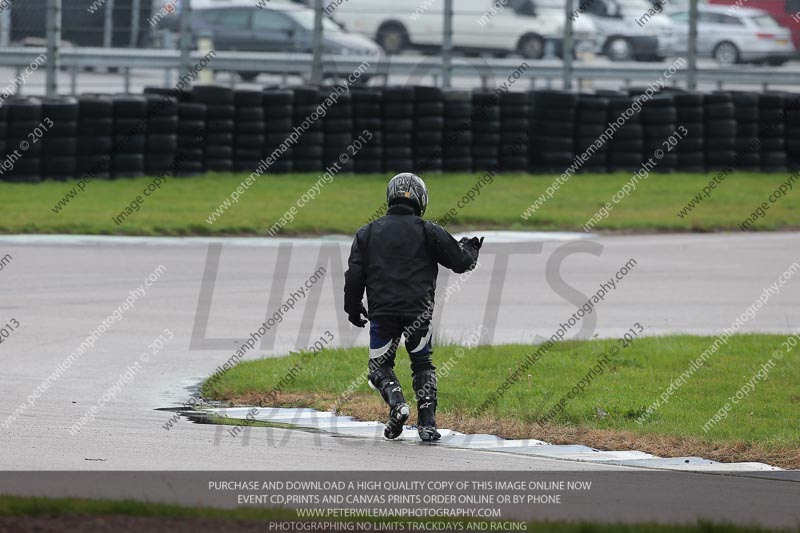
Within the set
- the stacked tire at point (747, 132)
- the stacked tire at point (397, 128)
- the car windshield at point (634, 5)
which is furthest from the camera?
the car windshield at point (634, 5)

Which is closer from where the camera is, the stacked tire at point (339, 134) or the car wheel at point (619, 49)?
the stacked tire at point (339, 134)

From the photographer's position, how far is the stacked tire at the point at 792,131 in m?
22.4

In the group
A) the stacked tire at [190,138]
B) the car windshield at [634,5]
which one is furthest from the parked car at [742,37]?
the stacked tire at [190,138]

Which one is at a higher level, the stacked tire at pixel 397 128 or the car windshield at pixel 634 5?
the car windshield at pixel 634 5

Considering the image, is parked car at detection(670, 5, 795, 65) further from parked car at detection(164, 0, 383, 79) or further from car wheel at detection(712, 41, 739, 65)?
parked car at detection(164, 0, 383, 79)

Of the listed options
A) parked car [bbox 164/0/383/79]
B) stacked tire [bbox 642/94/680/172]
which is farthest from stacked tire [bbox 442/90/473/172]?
parked car [bbox 164/0/383/79]

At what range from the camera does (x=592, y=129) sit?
2195cm

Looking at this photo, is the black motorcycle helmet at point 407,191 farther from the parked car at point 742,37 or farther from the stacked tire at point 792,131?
the parked car at point 742,37

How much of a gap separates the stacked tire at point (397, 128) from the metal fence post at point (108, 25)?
456cm

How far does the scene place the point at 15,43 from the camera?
21.4 m

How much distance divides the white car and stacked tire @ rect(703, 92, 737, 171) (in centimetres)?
441

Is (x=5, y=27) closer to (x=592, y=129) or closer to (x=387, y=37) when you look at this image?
(x=387, y=37)

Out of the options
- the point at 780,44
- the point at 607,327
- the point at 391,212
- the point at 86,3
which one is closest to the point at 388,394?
the point at 391,212

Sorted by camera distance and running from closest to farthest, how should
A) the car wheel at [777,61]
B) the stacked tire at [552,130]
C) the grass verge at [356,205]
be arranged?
the grass verge at [356,205] < the stacked tire at [552,130] < the car wheel at [777,61]
